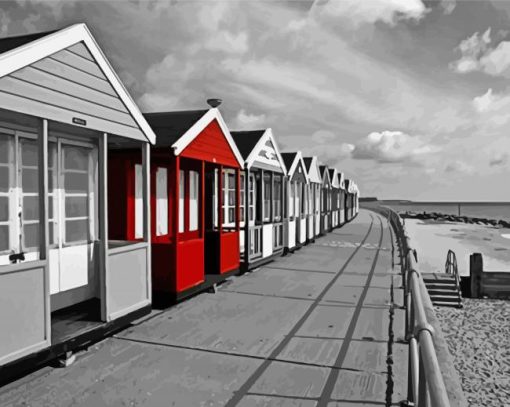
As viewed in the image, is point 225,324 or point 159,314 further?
point 159,314

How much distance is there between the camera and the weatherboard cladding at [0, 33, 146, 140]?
14.1 ft

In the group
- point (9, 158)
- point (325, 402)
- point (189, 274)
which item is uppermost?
point (9, 158)

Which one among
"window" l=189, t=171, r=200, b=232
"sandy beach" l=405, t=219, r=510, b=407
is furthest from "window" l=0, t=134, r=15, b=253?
"sandy beach" l=405, t=219, r=510, b=407

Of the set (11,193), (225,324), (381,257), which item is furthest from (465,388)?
(381,257)

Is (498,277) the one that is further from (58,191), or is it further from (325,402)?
(58,191)

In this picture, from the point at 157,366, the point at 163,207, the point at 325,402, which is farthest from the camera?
the point at 163,207

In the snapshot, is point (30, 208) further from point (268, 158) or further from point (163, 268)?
point (268, 158)

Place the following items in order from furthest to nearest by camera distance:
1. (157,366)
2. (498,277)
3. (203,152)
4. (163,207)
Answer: (498,277) → (163,207) → (203,152) → (157,366)

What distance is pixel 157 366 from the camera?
494cm

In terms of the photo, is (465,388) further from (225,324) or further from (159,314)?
(159,314)

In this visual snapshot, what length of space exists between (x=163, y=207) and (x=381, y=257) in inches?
337

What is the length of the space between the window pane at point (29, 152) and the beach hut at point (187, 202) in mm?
2007

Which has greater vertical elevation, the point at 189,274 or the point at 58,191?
the point at 58,191

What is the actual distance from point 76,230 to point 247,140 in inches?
256
